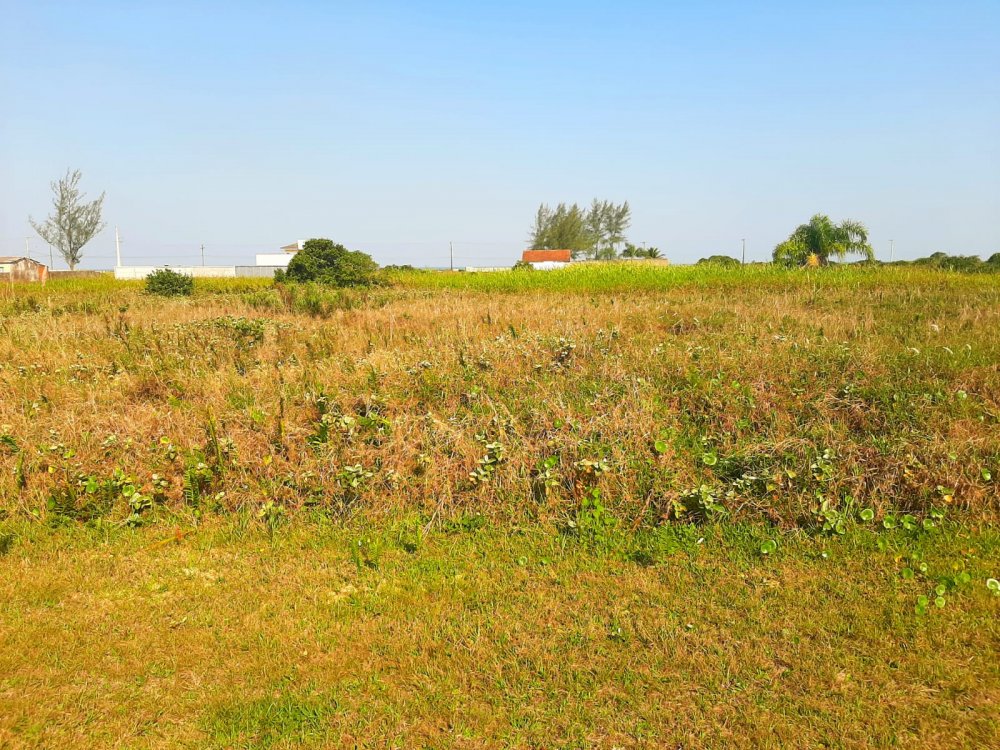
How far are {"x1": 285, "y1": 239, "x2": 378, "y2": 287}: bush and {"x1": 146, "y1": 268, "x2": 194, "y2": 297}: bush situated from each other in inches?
102

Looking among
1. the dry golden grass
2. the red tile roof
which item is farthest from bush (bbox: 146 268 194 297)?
the red tile roof

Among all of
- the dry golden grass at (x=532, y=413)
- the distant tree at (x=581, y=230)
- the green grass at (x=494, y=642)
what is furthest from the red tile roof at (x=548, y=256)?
the green grass at (x=494, y=642)

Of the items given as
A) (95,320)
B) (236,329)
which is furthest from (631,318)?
(95,320)

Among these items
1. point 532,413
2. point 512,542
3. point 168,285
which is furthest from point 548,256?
point 512,542

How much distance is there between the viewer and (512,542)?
Answer: 3.96m

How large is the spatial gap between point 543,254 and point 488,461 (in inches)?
2095

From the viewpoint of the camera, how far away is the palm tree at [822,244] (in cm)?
2006

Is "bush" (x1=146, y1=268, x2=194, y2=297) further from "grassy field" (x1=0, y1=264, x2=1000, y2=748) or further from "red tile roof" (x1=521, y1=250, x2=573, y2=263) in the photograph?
"red tile roof" (x1=521, y1=250, x2=573, y2=263)

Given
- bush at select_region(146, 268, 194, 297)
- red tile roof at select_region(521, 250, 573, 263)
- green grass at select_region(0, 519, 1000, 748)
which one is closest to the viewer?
green grass at select_region(0, 519, 1000, 748)

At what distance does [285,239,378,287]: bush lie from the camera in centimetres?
1627

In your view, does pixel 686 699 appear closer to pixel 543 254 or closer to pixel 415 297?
pixel 415 297

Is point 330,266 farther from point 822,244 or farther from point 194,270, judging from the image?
point 194,270

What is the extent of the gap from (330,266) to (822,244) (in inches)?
625

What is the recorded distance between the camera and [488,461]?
4.45m
